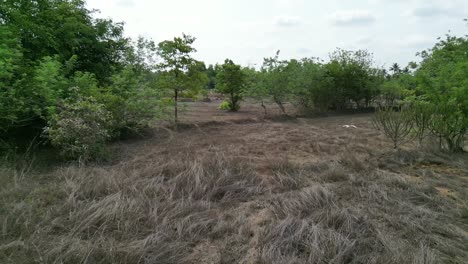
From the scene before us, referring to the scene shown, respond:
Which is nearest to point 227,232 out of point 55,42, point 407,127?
point 407,127

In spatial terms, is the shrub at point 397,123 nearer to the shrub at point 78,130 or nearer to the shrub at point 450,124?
the shrub at point 450,124

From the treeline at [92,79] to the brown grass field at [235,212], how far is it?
3.07ft

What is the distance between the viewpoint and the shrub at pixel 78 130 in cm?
544

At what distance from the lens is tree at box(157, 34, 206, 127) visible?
917cm

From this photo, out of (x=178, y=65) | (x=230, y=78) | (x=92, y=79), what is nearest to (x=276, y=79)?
(x=230, y=78)

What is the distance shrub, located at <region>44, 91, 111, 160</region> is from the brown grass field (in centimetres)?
39

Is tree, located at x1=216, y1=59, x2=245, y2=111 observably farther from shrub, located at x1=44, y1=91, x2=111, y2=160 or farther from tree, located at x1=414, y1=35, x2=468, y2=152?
shrub, located at x1=44, y1=91, x2=111, y2=160

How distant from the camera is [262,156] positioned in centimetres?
651

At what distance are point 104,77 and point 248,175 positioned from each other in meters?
6.68

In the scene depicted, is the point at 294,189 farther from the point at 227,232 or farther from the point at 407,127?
the point at 407,127

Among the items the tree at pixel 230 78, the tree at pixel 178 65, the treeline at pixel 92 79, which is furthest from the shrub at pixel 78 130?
the tree at pixel 230 78

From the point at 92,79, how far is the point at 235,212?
520cm

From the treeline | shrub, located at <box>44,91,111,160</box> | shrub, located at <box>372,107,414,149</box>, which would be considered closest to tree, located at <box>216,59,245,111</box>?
the treeline

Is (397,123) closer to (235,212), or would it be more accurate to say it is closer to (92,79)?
(235,212)
